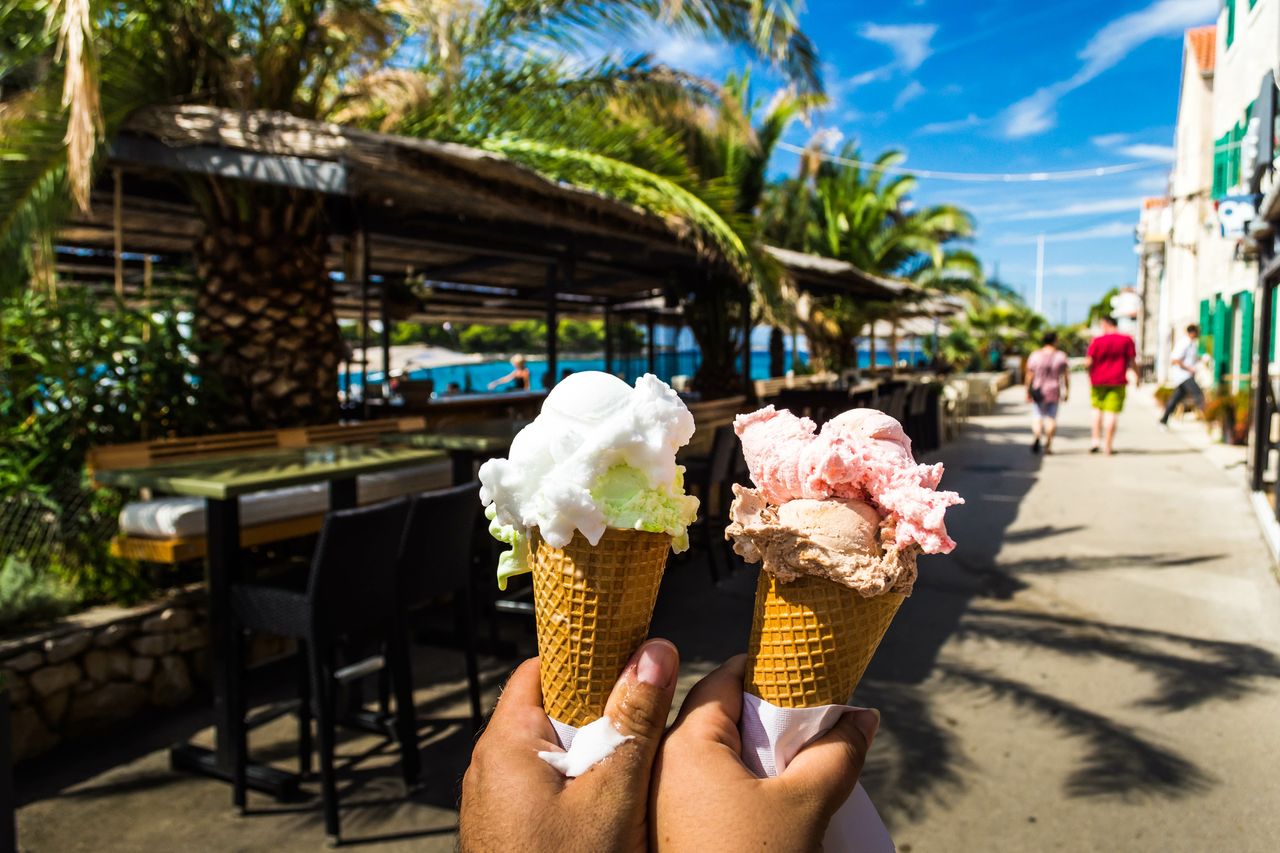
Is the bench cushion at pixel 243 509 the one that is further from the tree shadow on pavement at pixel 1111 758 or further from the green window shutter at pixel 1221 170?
the green window shutter at pixel 1221 170

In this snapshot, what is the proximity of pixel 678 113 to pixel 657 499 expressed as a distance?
24.5 ft

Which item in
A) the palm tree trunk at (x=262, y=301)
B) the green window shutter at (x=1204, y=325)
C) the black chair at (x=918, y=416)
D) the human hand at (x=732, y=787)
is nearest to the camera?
the human hand at (x=732, y=787)

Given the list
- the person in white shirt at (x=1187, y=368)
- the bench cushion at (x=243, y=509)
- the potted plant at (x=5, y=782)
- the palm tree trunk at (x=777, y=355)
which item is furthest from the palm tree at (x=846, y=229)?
the potted plant at (x=5, y=782)

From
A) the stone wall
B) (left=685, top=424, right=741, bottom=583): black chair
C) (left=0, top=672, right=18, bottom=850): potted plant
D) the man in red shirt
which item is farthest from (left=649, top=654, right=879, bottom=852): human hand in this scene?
the man in red shirt

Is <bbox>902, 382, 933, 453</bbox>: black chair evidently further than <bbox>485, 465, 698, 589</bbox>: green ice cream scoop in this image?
Yes

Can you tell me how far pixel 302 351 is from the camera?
5.69m

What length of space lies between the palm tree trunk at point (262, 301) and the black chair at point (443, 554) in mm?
2571

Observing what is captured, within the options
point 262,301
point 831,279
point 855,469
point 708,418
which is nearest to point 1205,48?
point 831,279

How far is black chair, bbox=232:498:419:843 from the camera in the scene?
3.00 metres

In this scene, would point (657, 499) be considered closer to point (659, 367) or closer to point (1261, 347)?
point (1261, 347)

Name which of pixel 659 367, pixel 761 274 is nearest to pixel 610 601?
pixel 761 274

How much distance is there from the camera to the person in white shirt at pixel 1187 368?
1309 cm

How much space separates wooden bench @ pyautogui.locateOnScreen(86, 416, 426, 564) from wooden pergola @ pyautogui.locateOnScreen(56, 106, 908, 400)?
1134mm

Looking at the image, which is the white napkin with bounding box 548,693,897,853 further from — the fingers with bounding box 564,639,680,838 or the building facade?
the building facade
